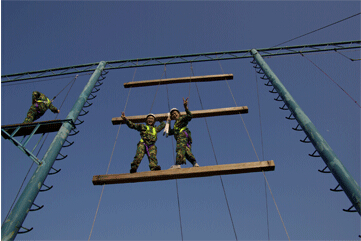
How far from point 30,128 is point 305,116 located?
557 cm

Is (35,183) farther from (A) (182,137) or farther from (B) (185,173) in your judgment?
(A) (182,137)


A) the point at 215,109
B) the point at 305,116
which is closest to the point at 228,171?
the point at 305,116

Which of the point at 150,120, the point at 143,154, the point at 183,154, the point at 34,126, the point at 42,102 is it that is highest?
the point at 42,102

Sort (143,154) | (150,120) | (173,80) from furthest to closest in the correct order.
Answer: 1. (173,80)
2. (150,120)
3. (143,154)

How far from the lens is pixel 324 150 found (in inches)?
168

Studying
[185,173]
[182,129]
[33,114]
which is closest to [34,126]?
[33,114]

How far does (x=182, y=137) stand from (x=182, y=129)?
0.23 m

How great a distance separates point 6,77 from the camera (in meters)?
7.98

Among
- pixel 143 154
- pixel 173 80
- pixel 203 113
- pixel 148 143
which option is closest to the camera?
pixel 143 154

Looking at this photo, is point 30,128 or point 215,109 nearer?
point 30,128

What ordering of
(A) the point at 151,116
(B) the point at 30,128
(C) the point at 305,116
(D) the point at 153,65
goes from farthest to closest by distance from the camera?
(D) the point at 153,65 < (A) the point at 151,116 < (B) the point at 30,128 < (C) the point at 305,116

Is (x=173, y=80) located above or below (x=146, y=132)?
above

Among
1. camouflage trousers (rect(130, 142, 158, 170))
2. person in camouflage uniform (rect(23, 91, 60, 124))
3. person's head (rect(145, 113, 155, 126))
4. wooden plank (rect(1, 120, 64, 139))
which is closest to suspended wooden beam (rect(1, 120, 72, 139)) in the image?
wooden plank (rect(1, 120, 64, 139))

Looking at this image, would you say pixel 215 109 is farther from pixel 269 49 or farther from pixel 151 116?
A: pixel 269 49
